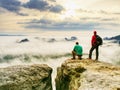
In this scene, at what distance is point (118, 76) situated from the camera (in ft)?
131

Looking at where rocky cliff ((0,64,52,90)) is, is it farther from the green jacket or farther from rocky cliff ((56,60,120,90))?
the green jacket

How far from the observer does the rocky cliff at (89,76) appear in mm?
36781

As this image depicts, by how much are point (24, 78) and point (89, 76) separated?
16677mm

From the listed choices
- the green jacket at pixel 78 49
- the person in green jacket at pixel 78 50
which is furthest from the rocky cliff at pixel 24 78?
the green jacket at pixel 78 49

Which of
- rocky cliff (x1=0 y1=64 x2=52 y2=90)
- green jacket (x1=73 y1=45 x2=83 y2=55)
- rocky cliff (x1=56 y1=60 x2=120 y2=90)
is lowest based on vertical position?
rocky cliff (x1=0 y1=64 x2=52 y2=90)

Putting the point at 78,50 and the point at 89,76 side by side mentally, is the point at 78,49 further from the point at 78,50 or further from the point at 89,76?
the point at 89,76

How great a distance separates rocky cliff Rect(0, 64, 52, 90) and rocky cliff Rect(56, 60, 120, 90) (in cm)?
307

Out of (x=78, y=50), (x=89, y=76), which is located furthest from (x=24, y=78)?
(x=89, y=76)

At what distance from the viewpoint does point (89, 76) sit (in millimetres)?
40062

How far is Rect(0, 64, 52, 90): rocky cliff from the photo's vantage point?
5384cm

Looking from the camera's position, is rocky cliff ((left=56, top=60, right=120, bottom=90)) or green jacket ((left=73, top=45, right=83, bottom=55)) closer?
rocky cliff ((left=56, top=60, right=120, bottom=90))

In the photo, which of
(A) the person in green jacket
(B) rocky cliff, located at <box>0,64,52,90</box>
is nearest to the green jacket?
(A) the person in green jacket

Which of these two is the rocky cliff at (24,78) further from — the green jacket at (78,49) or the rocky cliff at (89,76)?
the green jacket at (78,49)

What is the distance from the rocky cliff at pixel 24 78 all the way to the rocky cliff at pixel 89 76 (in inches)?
121
